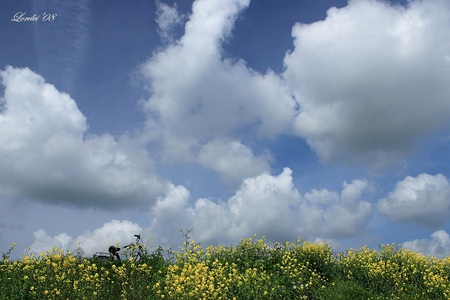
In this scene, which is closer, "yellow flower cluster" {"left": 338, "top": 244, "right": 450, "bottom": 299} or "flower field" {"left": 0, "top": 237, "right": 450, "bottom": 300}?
"flower field" {"left": 0, "top": 237, "right": 450, "bottom": 300}

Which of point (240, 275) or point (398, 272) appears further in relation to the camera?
point (398, 272)

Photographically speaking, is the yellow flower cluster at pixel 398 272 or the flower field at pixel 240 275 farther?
the yellow flower cluster at pixel 398 272

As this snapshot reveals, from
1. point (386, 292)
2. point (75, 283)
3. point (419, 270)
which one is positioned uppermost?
point (419, 270)

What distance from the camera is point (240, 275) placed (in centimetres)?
1445

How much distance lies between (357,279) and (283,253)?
2889mm

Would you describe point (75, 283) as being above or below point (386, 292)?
below

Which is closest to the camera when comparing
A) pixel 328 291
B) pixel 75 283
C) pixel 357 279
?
pixel 75 283

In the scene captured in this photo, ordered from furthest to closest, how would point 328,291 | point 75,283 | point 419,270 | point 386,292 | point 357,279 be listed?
point 419,270, point 357,279, point 386,292, point 328,291, point 75,283

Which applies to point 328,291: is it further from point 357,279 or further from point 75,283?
point 75,283

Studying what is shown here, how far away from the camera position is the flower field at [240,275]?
12539mm

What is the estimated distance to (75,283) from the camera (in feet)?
40.1

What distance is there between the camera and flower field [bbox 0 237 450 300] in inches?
494

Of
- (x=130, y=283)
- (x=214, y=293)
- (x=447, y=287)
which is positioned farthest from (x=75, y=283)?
(x=447, y=287)

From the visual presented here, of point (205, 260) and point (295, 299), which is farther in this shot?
point (205, 260)
